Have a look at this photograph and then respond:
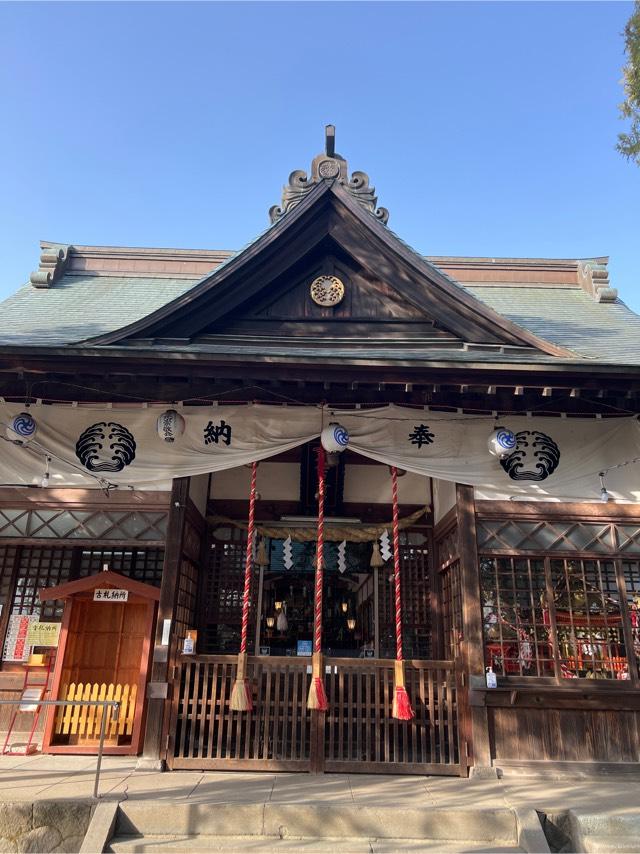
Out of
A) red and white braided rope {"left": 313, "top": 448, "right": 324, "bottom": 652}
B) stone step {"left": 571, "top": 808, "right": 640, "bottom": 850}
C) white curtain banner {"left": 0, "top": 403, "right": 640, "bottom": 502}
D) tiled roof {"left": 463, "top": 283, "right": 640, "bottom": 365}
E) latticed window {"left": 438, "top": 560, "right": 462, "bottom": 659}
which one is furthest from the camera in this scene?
tiled roof {"left": 463, "top": 283, "right": 640, "bottom": 365}

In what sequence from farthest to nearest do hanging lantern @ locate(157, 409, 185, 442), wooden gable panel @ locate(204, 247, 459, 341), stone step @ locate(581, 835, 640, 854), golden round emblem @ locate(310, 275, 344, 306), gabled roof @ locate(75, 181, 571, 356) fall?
golden round emblem @ locate(310, 275, 344, 306) → wooden gable panel @ locate(204, 247, 459, 341) → gabled roof @ locate(75, 181, 571, 356) → hanging lantern @ locate(157, 409, 185, 442) → stone step @ locate(581, 835, 640, 854)

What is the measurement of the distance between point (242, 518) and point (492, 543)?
4491 mm

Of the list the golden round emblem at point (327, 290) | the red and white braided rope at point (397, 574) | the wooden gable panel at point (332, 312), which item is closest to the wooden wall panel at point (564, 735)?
the red and white braided rope at point (397, 574)

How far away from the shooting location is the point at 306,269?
9453 millimetres

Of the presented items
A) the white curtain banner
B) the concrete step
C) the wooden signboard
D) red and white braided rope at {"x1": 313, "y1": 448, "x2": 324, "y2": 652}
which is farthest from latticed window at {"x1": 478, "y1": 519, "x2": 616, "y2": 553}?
the wooden signboard

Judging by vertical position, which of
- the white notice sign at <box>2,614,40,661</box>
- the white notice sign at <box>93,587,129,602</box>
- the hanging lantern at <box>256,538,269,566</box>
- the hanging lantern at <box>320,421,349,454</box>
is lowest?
the white notice sign at <box>2,614,40,661</box>

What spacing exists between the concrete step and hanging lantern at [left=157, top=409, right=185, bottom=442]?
4464 millimetres

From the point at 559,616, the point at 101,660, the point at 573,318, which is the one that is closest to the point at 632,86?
the point at 573,318

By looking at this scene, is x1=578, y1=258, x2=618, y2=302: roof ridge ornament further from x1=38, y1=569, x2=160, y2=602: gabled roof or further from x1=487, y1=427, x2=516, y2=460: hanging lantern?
x1=38, y1=569, x2=160, y2=602: gabled roof

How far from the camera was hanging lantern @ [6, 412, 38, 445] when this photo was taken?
25.0 feet

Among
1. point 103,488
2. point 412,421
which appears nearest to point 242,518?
point 103,488

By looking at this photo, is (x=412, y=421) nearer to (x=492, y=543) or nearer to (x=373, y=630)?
(x=492, y=543)

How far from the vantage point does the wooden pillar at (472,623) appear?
7059 mm

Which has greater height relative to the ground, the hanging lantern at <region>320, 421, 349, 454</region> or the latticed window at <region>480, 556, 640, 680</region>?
the hanging lantern at <region>320, 421, 349, 454</region>
